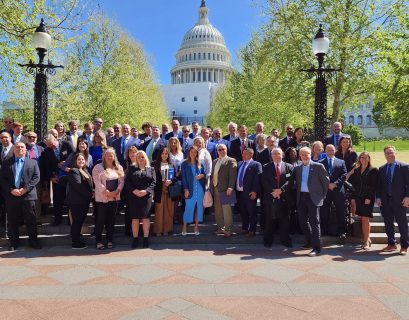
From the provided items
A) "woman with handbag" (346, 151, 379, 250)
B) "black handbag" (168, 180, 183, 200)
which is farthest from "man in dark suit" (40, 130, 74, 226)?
"woman with handbag" (346, 151, 379, 250)

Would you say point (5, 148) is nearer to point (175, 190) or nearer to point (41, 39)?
point (41, 39)

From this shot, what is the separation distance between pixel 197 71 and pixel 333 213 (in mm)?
112832

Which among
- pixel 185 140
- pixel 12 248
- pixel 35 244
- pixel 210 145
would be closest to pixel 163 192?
pixel 210 145

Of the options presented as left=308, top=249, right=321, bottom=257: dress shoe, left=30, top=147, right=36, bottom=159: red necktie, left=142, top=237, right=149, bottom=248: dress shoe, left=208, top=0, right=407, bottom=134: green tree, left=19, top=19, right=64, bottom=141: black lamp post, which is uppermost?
left=208, top=0, right=407, bottom=134: green tree

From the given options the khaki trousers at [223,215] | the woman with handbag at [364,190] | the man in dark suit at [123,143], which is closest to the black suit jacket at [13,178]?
the man in dark suit at [123,143]

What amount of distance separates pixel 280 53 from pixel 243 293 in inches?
523

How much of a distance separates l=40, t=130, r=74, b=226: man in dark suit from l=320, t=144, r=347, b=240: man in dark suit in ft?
19.2

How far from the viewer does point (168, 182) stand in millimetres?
7961

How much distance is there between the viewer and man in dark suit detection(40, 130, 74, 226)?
8.34 meters

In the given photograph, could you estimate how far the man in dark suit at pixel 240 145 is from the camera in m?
9.58

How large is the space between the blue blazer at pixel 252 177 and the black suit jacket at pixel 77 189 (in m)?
3.37

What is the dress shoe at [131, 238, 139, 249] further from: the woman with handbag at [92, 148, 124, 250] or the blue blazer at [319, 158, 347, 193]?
the blue blazer at [319, 158, 347, 193]

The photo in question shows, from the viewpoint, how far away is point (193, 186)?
816 cm

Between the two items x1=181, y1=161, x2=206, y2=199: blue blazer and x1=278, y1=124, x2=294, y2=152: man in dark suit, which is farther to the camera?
x1=278, y1=124, x2=294, y2=152: man in dark suit
